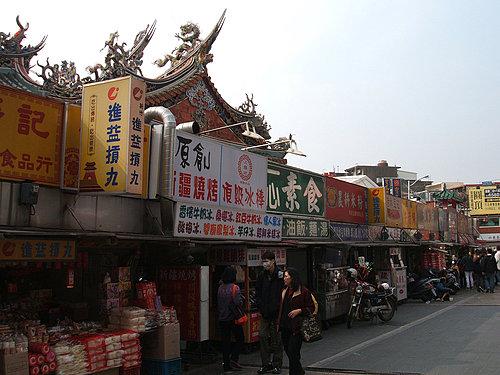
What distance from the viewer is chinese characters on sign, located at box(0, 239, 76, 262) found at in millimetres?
6594

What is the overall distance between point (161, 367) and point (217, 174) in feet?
12.2

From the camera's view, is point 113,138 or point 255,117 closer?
point 113,138

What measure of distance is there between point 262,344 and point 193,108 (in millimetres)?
8197

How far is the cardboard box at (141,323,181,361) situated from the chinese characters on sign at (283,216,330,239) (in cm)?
481

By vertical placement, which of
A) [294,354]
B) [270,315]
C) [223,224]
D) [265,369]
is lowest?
[265,369]

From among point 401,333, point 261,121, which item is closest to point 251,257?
point 401,333

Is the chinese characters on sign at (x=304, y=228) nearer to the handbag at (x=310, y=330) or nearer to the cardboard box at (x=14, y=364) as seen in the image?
the handbag at (x=310, y=330)

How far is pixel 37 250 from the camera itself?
6.88 m

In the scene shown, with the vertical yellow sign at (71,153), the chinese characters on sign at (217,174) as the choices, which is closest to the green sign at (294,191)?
the chinese characters on sign at (217,174)

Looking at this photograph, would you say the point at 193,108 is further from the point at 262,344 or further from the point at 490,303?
the point at 490,303

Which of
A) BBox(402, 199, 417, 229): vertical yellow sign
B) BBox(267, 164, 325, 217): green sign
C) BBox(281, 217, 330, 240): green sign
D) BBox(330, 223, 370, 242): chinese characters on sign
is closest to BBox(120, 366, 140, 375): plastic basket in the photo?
BBox(267, 164, 325, 217): green sign

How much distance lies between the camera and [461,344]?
34.9 ft

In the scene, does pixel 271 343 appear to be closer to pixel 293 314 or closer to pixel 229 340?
pixel 229 340

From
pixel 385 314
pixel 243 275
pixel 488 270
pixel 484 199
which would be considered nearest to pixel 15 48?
pixel 243 275
